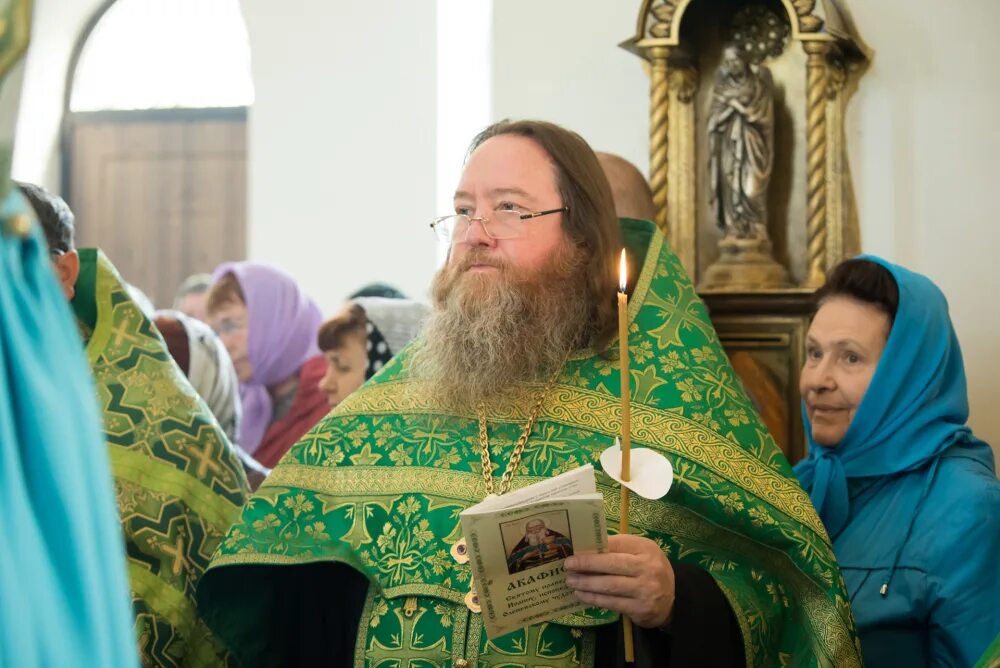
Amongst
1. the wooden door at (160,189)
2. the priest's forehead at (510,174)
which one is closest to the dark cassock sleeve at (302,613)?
the priest's forehead at (510,174)

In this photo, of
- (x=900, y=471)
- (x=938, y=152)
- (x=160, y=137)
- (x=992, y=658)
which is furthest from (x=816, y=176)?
(x=160, y=137)

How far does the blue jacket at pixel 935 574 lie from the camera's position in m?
3.21

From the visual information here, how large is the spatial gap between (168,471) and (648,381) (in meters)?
1.22

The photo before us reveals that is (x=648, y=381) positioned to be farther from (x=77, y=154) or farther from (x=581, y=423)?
(x=77, y=154)

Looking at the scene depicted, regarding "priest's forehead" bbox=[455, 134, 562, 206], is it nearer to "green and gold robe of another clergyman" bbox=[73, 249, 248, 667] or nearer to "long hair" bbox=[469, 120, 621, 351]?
"long hair" bbox=[469, 120, 621, 351]

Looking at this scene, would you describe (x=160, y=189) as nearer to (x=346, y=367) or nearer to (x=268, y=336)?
(x=268, y=336)

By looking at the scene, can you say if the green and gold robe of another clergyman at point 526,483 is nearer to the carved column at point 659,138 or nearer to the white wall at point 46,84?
the carved column at point 659,138

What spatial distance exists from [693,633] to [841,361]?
1.19 meters

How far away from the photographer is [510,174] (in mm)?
3314

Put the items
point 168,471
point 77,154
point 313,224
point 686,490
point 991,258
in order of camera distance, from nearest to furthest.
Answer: point 686,490 → point 168,471 → point 991,258 → point 313,224 → point 77,154

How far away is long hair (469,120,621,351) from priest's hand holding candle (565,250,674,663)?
724 millimetres

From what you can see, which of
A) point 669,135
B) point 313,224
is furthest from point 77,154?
point 669,135

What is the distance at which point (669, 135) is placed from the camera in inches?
215

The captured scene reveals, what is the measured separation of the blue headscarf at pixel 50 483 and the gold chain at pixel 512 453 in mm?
1776
